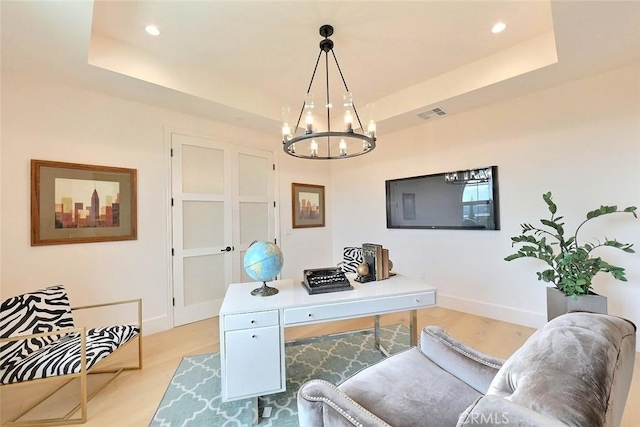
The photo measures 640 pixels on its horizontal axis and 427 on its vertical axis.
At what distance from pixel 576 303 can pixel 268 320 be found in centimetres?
266

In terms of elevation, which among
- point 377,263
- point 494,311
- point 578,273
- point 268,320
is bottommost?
point 494,311

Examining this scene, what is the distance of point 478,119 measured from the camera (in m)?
3.39

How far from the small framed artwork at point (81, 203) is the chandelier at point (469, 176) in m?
3.93

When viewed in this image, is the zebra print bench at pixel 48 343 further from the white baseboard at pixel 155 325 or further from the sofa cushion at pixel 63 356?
the white baseboard at pixel 155 325

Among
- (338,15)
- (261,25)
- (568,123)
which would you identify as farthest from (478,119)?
(261,25)

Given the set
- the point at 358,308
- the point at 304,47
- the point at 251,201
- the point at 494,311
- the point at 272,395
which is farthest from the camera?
the point at 251,201

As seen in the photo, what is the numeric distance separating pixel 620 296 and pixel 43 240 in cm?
551

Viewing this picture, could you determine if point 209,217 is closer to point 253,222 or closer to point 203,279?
point 253,222

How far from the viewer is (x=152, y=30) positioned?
224cm

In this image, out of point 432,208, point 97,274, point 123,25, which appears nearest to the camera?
point 123,25

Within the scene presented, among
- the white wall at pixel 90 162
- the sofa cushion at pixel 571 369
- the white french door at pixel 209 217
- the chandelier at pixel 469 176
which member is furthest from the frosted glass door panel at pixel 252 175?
the sofa cushion at pixel 571 369

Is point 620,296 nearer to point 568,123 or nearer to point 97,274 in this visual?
point 568,123

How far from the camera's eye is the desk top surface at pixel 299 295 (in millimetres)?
1752

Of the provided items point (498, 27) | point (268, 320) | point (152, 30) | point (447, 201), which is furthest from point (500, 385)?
point (152, 30)
